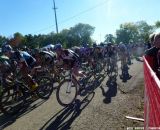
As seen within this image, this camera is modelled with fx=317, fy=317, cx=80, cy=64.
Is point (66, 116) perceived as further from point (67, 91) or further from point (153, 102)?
point (153, 102)

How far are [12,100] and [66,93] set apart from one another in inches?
66.7

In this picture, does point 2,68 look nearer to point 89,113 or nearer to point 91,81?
point 91,81

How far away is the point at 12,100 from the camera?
9586 millimetres

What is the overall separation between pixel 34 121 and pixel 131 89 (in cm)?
542

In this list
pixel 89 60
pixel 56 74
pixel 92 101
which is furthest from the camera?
pixel 89 60

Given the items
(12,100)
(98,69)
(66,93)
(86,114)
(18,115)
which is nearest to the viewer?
(86,114)

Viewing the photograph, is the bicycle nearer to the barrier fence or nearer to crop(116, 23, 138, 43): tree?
the barrier fence

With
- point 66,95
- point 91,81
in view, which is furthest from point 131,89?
point 66,95

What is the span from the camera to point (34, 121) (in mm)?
8359

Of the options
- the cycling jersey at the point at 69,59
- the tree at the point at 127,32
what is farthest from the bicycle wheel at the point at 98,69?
the tree at the point at 127,32

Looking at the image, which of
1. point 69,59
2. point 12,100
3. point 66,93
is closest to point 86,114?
point 66,93

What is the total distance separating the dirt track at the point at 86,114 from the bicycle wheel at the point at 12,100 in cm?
25

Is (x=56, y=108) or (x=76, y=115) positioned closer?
(x=76, y=115)

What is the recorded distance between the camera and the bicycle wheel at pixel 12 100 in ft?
30.0
